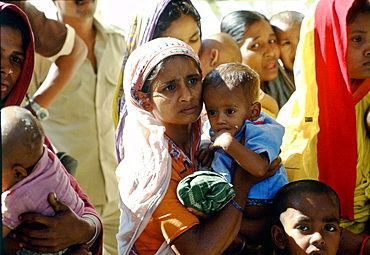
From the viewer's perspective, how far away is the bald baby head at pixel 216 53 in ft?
12.0

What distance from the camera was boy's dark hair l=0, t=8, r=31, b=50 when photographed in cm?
249

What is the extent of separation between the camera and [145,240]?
2.42 metres

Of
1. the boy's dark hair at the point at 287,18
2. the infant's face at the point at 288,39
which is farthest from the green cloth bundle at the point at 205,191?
the boy's dark hair at the point at 287,18

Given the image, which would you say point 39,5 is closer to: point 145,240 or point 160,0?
point 160,0

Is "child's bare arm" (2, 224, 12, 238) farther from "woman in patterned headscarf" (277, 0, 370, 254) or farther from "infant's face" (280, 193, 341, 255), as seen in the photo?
"woman in patterned headscarf" (277, 0, 370, 254)

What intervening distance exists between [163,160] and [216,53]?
149 cm

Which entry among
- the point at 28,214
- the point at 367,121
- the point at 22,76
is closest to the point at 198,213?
the point at 28,214

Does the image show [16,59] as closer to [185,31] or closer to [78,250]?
[78,250]

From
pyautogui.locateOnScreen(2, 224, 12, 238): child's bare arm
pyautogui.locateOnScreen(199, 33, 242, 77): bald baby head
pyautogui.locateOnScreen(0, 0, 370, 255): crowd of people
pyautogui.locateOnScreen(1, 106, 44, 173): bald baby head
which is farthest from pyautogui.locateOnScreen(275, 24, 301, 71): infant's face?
pyautogui.locateOnScreen(2, 224, 12, 238): child's bare arm

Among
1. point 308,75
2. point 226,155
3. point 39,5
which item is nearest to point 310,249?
point 226,155

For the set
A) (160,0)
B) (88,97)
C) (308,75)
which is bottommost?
(88,97)

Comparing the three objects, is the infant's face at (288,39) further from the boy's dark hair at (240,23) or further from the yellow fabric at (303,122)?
the yellow fabric at (303,122)

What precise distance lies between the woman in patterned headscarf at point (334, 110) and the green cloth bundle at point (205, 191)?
2.54 feet

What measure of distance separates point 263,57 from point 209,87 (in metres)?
1.80
